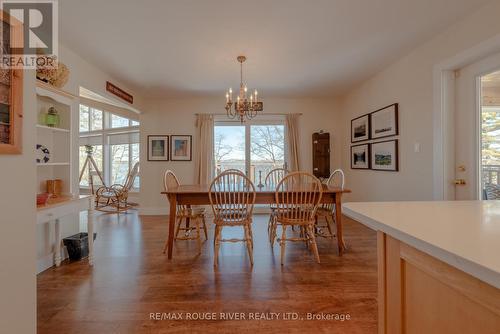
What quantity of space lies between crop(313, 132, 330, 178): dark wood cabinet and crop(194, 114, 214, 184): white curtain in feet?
7.30

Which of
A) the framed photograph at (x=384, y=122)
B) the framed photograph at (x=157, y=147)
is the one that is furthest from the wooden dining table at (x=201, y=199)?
the framed photograph at (x=157, y=147)

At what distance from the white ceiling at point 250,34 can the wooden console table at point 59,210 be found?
5.78ft

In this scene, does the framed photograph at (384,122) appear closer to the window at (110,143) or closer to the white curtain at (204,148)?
the white curtain at (204,148)

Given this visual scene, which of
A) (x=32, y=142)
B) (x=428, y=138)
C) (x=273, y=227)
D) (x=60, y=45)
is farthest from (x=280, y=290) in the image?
(x=60, y=45)

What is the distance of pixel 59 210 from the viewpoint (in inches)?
83.3

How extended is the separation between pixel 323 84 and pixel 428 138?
205 cm

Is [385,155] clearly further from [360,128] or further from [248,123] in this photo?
A: [248,123]

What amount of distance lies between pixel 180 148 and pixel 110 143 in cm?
283

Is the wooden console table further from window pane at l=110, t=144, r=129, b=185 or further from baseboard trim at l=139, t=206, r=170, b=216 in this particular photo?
window pane at l=110, t=144, r=129, b=185

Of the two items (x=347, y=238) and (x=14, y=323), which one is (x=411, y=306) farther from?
(x=347, y=238)

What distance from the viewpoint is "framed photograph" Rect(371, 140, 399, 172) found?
3.33 m

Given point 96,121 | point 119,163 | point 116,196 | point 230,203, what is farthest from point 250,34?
point 96,121

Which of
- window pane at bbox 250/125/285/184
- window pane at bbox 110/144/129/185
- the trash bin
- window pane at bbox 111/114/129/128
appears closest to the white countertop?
the trash bin

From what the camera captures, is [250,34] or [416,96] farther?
[416,96]
